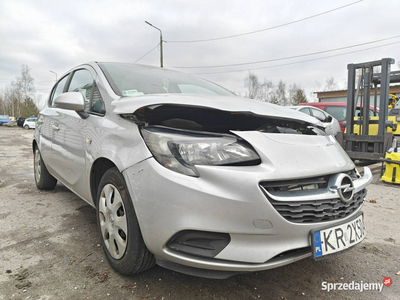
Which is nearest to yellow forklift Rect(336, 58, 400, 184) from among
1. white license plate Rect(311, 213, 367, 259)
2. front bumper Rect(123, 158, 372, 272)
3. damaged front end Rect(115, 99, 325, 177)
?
white license plate Rect(311, 213, 367, 259)

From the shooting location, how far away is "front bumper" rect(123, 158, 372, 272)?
4.16ft

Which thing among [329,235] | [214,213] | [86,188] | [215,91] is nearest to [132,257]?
[214,213]

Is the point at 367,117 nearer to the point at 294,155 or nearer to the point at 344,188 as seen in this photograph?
the point at 344,188

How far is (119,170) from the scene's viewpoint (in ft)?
5.21

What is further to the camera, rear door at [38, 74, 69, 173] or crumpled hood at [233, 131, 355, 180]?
rear door at [38, 74, 69, 173]

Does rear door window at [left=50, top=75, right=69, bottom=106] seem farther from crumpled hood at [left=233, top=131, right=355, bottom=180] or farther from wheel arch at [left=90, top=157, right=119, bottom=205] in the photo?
crumpled hood at [left=233, top=131, right=355, bottom=180]

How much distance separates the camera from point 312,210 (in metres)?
1.36

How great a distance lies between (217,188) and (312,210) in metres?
0.49

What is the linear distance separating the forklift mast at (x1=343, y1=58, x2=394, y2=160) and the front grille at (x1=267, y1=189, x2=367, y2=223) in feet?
15.4

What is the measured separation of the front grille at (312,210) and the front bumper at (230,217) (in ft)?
0.09

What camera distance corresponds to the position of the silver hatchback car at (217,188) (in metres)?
1.28

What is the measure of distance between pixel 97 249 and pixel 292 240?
4.77 feet

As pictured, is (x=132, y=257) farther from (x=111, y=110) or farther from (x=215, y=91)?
(x=215, y=91)

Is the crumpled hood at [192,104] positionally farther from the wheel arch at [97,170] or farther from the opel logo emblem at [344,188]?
the opel logo emblem at [344,188]
